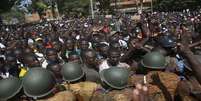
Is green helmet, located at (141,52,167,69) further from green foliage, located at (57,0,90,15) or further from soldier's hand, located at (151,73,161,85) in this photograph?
green foliage, located at (57,0,90,15)

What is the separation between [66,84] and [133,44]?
277 cm

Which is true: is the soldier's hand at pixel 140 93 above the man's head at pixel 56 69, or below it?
above

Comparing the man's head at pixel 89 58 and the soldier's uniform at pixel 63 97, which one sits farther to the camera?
the man's head at pixel 89 58

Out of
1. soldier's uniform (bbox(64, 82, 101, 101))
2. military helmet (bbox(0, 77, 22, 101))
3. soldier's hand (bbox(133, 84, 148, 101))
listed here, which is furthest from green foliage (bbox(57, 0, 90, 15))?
soldier's hand (bbox(133, 84, 148, 101))

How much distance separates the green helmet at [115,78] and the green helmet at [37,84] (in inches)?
28.5

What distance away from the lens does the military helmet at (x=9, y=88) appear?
6.30 metres

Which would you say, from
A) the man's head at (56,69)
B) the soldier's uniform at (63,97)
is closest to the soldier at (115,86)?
the soldier's uniform at (63,97)

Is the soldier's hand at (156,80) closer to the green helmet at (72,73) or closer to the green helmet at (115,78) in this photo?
the green helmet at (115,78)

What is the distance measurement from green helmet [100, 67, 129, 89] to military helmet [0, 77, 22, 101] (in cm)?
104

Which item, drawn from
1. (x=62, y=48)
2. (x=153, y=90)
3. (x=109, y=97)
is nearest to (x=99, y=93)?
(x=109, y=97)

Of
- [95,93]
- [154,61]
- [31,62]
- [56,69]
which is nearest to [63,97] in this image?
[95,93]

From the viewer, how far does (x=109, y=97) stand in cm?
648

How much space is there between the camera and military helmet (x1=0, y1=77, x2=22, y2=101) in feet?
20.7

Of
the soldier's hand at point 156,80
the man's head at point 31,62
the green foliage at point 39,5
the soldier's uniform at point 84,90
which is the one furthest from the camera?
the green foliage at point 39,5
